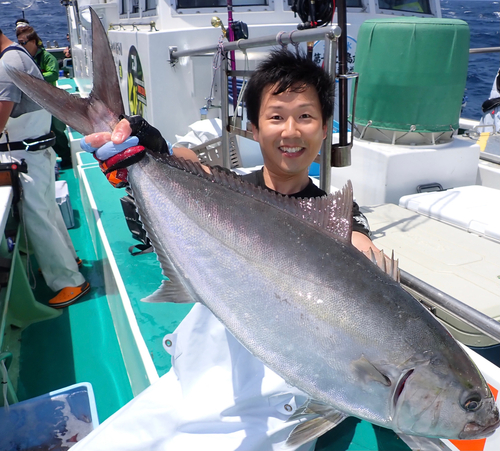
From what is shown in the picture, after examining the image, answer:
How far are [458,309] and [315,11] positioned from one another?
1799 millimetres

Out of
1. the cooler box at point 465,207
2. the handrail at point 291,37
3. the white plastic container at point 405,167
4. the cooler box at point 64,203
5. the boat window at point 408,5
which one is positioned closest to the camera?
the handrail at point 291,37

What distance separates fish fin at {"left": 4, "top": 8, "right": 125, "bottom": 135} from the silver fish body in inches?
21.4

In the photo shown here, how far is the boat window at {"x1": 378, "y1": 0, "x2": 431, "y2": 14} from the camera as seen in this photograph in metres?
5.69

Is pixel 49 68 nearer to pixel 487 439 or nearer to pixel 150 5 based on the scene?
pixel 150 5

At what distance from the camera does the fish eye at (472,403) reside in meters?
0.95

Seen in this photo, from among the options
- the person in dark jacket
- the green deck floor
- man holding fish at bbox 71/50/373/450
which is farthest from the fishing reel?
the person in dark jacket

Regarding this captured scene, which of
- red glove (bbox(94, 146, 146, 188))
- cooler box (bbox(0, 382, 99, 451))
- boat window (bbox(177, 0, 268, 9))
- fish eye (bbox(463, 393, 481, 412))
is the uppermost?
boat window (bbox(177, 0, 268, 9))

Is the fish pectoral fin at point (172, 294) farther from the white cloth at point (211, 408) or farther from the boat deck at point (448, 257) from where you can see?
the boat deck at point (448, 257)

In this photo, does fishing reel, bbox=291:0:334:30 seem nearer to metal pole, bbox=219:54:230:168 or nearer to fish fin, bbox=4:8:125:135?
metal pole, bbox=219:54:230:168

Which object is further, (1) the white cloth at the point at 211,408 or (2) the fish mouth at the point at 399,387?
(1) the white cloth at the point at 211,408

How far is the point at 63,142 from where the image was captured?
7754mm

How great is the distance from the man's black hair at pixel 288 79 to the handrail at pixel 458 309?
0.73 meters

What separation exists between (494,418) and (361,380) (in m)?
0.31

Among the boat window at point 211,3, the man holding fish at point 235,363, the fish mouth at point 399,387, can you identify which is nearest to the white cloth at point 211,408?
the man holding fish at point 235,363
